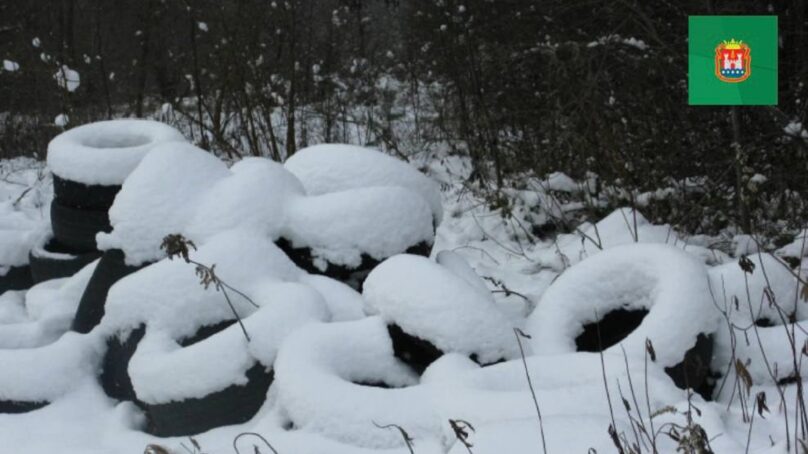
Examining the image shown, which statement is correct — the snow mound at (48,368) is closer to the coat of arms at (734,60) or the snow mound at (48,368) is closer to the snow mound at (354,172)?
the snow mound at (354,172)

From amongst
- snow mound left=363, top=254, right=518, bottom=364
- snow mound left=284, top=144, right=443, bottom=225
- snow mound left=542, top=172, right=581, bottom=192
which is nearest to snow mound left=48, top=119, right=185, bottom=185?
snow mound left=284, top=144, right=443, bottom=225

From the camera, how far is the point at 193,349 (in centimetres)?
324

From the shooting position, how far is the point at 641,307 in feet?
11.4

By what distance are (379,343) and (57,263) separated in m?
2.33

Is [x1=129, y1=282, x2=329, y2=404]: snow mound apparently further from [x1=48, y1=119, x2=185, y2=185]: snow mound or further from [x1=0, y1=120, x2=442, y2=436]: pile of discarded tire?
[x1=48, y1=119, x2=185, y2=185]: snow mound

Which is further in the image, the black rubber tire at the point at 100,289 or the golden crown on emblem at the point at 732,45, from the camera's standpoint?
the golden crown on emblem at the point at 732,45

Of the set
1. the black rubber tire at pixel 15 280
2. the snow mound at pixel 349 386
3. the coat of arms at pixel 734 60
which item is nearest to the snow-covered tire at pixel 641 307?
the snow mound at pixel 349 386

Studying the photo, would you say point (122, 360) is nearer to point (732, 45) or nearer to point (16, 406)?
point (16, 406)

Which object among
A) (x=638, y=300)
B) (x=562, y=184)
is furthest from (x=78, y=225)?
(x=562, y=184)

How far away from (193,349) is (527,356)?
125 centimetres

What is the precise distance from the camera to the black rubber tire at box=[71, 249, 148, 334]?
393 centimetres

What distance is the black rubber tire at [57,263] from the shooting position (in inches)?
184

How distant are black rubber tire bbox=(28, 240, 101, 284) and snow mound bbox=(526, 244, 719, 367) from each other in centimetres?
254

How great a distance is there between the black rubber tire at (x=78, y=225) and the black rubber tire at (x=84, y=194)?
34 millimetres
